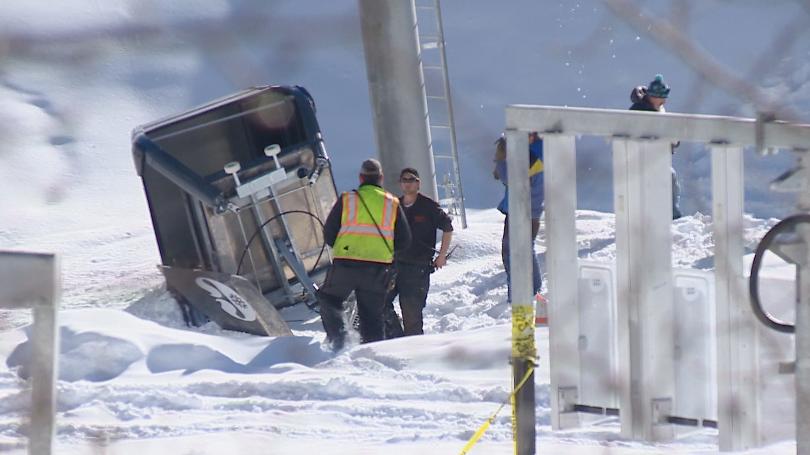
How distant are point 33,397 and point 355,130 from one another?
54.5ft

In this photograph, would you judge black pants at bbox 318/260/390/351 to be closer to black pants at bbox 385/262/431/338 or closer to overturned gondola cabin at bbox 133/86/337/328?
black pants at bbox 385/262/431/338

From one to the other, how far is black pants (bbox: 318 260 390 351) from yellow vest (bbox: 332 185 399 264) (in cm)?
7

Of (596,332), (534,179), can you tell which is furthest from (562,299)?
(534,179)

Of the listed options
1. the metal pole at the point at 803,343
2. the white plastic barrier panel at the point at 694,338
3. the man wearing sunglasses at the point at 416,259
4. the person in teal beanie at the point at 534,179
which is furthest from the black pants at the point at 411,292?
the metal pole at the point at 803,343

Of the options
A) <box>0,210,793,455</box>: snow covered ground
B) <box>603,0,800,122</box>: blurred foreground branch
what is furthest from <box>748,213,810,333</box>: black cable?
<box>603,0,800,122</box>: blurred foreground branch

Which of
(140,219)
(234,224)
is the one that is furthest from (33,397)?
(140,219)

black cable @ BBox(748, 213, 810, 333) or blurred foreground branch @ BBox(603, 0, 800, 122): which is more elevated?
blurred foreground branch @ BBox(603, 0, 800, 122)

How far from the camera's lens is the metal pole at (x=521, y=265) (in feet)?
11.2

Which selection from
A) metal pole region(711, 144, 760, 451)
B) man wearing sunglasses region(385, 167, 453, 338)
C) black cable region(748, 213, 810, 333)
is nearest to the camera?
black cable region(748, 213, 810, 333)

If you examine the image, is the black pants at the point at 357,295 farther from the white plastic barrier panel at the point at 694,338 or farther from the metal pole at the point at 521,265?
the white plastic barrier panel at the point at 694,338

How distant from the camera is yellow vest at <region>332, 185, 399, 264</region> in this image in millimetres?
7328

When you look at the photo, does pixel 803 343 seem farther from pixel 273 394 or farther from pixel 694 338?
pixel 273 394

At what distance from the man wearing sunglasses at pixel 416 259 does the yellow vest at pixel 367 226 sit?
60 cm

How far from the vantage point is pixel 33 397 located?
2129 millimetres
